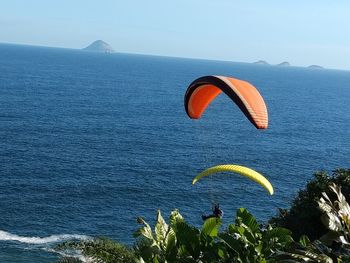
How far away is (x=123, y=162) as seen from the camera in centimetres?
7856

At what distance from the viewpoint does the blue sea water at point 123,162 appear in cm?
5428

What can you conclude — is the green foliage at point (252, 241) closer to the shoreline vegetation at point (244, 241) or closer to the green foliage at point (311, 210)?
the shoreline vegetation at point (244, 241)

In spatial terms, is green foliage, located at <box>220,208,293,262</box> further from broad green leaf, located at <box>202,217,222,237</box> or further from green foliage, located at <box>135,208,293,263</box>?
broad green leaf, located at <box>202,217,222,237</box>

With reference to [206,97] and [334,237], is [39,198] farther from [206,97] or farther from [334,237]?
[334,237]

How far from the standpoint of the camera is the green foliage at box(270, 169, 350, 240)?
3219cm

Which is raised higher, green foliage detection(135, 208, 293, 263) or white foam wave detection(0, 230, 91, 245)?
green foliage detection(135, 208, 293, 263)

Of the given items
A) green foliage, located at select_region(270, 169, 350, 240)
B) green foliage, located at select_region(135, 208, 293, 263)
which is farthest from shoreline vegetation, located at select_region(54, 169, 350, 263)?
green foliage, located at select_region(270, 169, 350, 240)

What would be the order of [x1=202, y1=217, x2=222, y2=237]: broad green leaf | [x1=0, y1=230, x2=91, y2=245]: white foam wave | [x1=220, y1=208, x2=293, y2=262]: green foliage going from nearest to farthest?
[x1=220, y1=208, x2=293, y2=262]: green foliage, [x1=202, y1=217, x2=222, y2=237]: broad green leaf, [x1=0, y1=230, x2=91, y2=245]: white foam wave

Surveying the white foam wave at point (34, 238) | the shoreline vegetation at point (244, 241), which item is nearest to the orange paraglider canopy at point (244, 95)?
the shoreline vegetation at point (244, 241)

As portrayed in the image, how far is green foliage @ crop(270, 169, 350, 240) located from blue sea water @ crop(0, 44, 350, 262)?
2174 cm

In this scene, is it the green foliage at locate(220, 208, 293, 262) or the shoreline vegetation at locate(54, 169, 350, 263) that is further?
the green foliage at locate(220, 208, 293, 262)

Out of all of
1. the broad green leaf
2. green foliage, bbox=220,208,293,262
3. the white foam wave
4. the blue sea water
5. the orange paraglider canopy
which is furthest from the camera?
the blue sea water

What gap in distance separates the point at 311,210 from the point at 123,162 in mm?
49285

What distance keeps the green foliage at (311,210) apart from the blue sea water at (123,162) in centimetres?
2174
